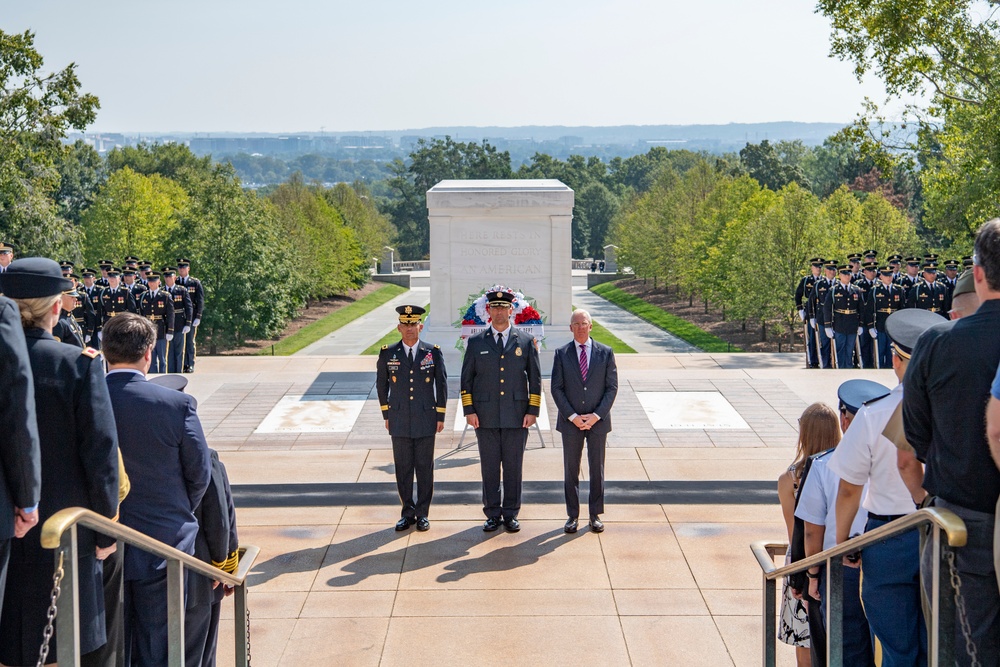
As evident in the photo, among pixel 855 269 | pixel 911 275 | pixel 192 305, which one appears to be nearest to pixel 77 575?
pixel 192 305

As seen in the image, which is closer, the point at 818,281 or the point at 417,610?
the point at 417,610

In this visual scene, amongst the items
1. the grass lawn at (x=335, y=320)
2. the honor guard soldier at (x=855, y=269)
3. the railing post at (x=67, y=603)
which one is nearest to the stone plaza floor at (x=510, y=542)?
the railing post at (x=67, y=603)

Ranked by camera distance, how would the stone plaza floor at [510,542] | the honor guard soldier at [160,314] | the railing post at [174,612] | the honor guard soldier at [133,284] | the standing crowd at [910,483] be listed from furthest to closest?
the honor guard soldier at [133,284]
the honor guard soldier at [160,314]
the stone plaza floor at [510,542]
the railing post at [174,612]
the standing crowd at [910,483]

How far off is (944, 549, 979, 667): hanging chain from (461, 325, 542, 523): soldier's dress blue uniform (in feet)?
16.8

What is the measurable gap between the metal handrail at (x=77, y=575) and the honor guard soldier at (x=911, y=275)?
13.8 meters

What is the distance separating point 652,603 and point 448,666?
58.8 inches

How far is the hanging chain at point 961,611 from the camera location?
3133 millimetres

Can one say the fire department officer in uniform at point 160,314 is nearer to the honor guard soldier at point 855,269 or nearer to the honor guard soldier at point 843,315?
the honor guard soldier at point 843,315

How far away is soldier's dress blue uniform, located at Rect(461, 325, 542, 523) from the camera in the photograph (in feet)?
27.2

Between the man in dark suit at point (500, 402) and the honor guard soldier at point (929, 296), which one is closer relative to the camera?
the man in dark suit at point (500, 402)

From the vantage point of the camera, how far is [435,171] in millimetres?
87438

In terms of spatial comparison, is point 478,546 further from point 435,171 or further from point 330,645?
point 435,171

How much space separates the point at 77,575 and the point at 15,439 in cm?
52

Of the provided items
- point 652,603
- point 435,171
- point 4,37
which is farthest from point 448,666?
point 435,171
